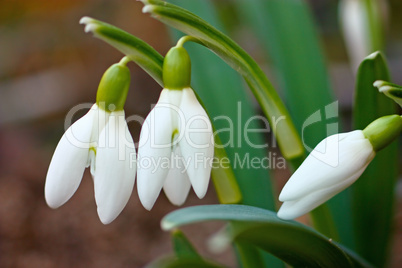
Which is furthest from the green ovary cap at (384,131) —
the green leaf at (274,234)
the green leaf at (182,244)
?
the green leaf at (182,244)

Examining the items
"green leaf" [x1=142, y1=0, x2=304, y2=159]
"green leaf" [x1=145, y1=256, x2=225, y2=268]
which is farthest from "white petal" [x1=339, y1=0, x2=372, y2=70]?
"green leaf" [x1=145, y1=256, x2=225, y2=268]

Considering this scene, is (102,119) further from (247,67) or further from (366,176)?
(366,176)

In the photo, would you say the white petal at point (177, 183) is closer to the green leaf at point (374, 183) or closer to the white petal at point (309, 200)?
the white petal at point (309, 200)

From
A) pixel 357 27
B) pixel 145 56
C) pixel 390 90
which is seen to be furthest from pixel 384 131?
pixel 357 27

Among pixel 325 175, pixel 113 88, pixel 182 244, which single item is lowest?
pixel 182 244

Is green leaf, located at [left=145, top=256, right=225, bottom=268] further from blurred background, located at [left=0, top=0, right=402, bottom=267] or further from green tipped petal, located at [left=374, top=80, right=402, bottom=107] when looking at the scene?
blurred background, located at [left=0, top=0, right=402, bottom=267]

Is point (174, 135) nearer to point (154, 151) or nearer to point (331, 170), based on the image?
point (154, 151)
